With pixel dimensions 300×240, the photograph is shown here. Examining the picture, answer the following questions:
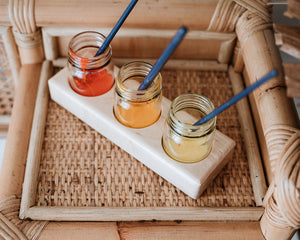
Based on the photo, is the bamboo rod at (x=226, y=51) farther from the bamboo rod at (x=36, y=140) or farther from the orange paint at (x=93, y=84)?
the bamboo rod at (x=36, y=140)

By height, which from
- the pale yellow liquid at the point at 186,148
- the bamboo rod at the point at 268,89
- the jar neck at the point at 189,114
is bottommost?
the pale yellow liquid at the point at 186,148

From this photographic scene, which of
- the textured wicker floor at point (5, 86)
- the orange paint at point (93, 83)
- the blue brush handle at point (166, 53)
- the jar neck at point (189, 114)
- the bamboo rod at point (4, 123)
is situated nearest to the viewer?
the blue brush handle at point (166, 53)

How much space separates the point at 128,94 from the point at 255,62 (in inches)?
8.6

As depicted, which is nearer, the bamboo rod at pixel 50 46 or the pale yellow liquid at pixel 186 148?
the pale yellow liquid at pixel 186 148

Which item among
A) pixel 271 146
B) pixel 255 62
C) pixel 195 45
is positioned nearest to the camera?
pixel 271 146

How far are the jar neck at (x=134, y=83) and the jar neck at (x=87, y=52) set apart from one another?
0.13 ft

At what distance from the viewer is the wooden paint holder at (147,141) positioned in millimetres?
614

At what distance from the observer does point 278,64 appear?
25.4 inches

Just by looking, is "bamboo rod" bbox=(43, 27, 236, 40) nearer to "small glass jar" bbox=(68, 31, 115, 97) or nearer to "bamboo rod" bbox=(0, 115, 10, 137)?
"small glass jar" bbox=(68, 31, 115, 97)

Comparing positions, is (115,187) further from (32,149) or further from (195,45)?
(195,45)

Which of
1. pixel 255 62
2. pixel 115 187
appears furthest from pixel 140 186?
pixel 255 62

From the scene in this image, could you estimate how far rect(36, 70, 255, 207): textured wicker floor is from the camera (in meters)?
→ 0.64

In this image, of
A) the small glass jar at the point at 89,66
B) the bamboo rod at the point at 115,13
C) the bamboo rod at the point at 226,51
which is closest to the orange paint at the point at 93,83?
the small glass jar at the point at 89,66

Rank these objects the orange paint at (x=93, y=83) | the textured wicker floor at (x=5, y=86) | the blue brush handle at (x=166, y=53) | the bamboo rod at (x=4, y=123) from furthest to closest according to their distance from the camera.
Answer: the bamboo rod at (x=4, y=123)
the textured wicker floor at (x=5, y=86)
the orange paint at (x=93, y=83)
the blue brush handle at (x=166, y=53)
